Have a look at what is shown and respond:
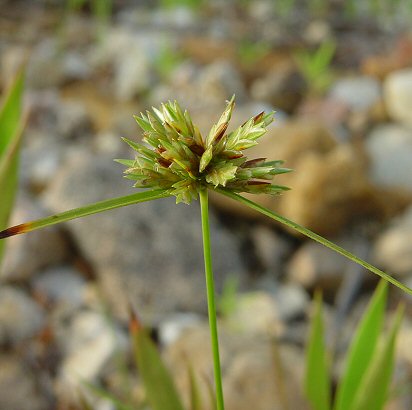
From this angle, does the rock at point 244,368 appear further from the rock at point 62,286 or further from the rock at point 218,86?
the rock at point 218,86

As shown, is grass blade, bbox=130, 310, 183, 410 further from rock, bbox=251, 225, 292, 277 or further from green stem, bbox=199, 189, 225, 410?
rock, bbox=251, 225, 292, 277

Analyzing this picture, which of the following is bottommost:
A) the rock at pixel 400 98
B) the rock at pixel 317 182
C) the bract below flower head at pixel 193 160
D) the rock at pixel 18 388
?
the bract below flower head at pixel 193 160

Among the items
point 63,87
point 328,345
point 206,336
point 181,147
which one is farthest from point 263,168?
point 63,87

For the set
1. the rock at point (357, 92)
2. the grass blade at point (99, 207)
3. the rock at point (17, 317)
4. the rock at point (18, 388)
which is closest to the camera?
the grass blade at point (99, 207)

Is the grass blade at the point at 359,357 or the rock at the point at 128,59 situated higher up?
the rock at the point at 128,59

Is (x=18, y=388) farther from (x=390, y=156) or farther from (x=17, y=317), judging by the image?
(x=390, y=156)

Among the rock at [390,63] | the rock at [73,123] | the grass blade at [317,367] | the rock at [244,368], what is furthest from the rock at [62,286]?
the rock at [390,63]
